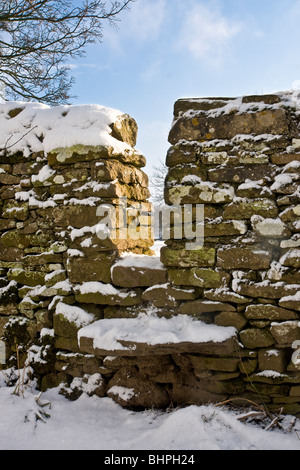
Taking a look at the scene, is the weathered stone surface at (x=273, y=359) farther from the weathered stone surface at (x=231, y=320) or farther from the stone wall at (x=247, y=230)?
the weathered stone surface at (x=231, y=320)

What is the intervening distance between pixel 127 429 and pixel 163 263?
1.18 m

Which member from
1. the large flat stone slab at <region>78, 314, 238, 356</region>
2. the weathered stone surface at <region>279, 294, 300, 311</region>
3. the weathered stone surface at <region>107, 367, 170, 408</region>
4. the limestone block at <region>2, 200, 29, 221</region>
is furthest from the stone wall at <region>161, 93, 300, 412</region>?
the limestone block at <region>2, 200, 29, 221</region>

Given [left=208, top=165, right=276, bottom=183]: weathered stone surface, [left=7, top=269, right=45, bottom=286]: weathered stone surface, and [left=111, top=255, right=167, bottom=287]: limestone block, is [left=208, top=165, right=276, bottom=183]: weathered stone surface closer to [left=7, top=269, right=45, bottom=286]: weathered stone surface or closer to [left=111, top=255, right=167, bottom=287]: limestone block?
[left=111, top=255, right=167, bottom=287]: limestone block

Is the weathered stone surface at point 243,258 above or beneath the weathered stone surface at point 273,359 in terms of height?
above

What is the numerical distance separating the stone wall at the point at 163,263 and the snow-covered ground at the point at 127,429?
19 centimetres

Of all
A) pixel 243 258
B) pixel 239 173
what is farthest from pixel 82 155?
pixel 243 258

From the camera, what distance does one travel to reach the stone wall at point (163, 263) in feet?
7.77

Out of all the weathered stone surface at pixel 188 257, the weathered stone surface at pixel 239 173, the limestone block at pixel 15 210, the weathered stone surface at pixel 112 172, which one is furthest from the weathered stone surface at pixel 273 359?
the limestone block at pixel 15 210

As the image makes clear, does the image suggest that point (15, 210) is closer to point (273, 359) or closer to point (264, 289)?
point (264, 289)

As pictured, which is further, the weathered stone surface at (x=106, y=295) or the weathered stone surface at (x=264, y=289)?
the weathered stone surface at (x=106, y=295)

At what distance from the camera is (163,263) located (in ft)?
8.63
